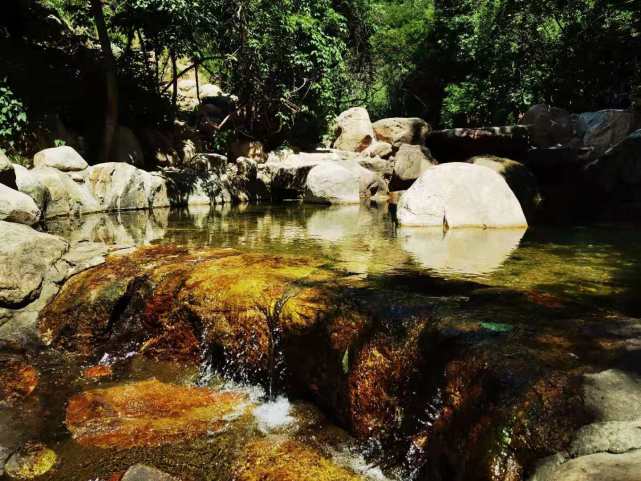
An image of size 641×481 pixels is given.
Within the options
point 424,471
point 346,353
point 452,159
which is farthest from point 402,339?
point 452,159

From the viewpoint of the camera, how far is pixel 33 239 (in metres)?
5.71

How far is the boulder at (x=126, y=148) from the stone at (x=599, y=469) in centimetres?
1459

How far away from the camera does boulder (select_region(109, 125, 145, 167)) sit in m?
14.6

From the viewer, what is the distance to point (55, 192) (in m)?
10.7

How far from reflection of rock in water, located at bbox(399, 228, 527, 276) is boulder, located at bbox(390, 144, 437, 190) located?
7.58 m

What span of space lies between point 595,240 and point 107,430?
781cm

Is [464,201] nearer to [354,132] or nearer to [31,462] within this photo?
[31,462]

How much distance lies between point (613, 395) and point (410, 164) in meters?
14.8

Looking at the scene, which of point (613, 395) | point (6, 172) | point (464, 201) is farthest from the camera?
point (464, 201)

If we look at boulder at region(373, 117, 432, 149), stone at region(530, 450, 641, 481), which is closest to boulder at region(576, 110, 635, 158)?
boulder at region(373, 117, 432, 149)

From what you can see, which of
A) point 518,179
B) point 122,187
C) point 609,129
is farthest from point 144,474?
point 609,129

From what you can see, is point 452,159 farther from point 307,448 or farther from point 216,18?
point 307,448

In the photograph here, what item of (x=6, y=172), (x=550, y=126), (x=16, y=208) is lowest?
(x=16, y=208)

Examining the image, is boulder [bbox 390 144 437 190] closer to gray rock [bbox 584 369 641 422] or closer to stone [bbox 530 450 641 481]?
gray rock [bbox 584 369 641 422]
